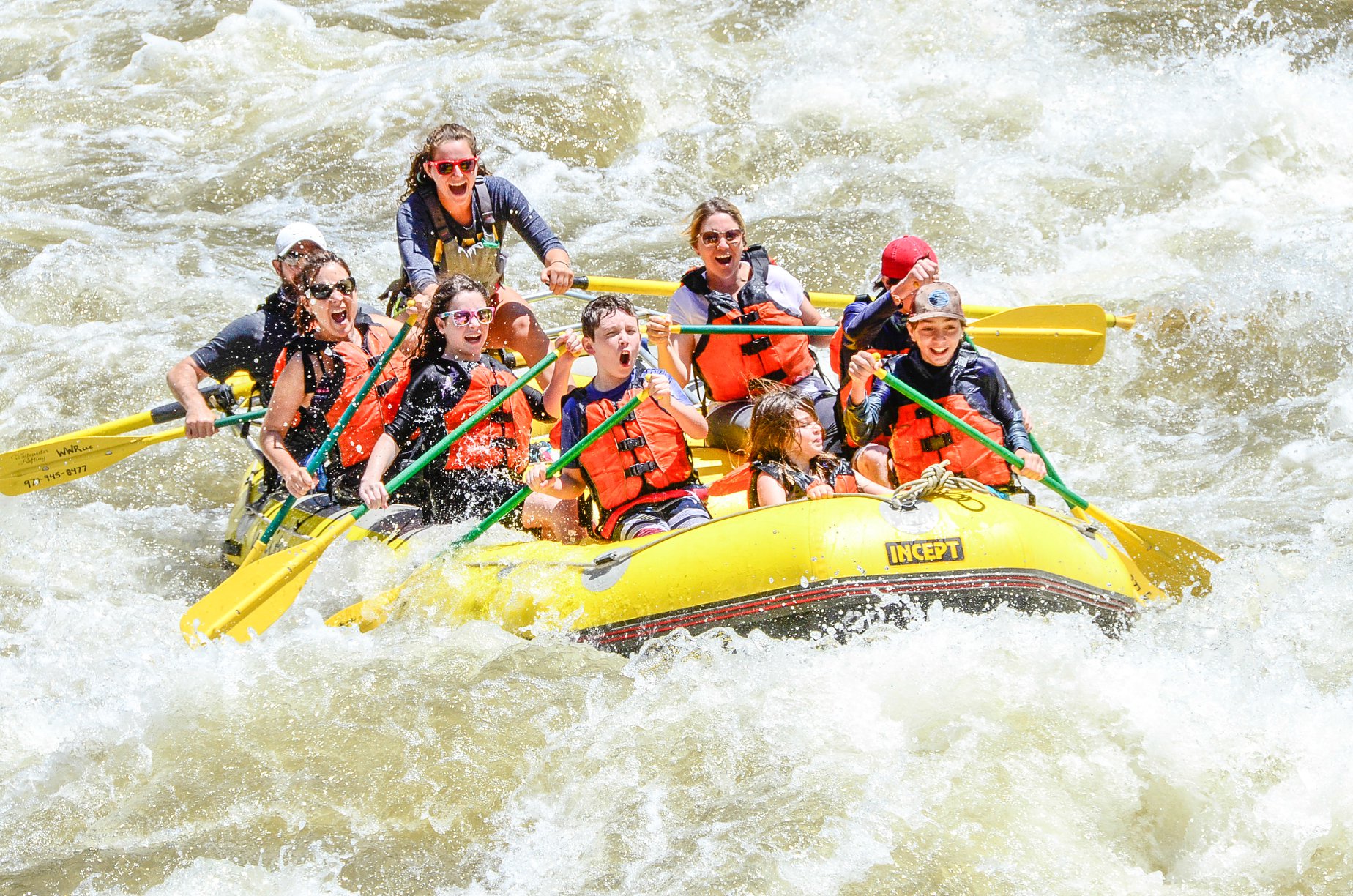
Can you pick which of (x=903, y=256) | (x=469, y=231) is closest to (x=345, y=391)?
(x=469, y=231)

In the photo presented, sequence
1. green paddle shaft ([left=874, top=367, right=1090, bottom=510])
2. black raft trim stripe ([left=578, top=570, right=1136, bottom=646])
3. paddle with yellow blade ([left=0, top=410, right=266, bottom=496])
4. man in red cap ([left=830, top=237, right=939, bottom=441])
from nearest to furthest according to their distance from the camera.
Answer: black raft trim stripe ([left=578, top=570, right=1136, bottom=646]) → green paddle shaft ([left=874, top=367, right=1090, bottom=510]) → man in red cap ([left=830, top=237, right=939, bottom=441]) → paddle with yellow blade ([left=0, top=410, right=266, bottom=496])

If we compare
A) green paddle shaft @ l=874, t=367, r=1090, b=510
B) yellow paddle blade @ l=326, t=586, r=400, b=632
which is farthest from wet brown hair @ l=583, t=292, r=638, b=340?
yellow paddle blade @ l=326, t=586, r=400, b=632

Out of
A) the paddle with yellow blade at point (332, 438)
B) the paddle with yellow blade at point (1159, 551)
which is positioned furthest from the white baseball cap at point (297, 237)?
the paddle with yellow blade at point (1159, 551)

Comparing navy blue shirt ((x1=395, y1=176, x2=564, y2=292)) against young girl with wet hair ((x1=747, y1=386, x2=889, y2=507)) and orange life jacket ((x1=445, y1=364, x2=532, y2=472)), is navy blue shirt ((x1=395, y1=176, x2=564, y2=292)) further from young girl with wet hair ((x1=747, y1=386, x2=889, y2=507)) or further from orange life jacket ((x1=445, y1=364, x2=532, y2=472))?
young girl with wet hair ((x1=747, y1=386, x2=889, y2=507))

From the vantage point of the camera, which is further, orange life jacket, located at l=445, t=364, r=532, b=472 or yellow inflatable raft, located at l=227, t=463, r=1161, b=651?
orange life jacket, located at l=445, t=364, r=532, b=472

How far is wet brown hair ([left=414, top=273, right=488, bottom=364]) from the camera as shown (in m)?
4.79

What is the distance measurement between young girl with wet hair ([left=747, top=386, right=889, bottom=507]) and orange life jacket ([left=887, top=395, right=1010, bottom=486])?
0.18 metres

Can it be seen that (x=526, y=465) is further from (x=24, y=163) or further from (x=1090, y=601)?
(x=24, y=163)

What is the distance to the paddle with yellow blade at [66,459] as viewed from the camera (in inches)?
230

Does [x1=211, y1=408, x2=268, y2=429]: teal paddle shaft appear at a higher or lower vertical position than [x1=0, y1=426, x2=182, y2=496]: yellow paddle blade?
higher

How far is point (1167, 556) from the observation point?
14.5ft

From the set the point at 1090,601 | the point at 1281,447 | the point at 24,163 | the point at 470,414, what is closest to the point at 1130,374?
the point at 1281,447

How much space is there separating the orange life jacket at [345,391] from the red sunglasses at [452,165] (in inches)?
35.0

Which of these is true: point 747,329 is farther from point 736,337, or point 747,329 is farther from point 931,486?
point 931,486
